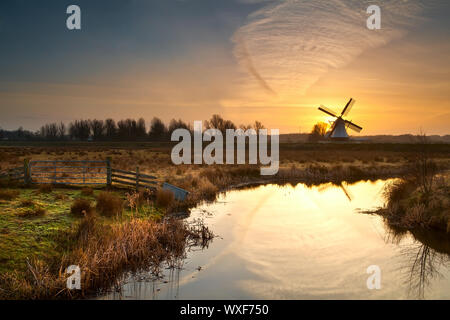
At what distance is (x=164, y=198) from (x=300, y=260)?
8863 millimetres

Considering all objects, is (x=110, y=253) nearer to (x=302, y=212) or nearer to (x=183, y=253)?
(x=183, y=253)

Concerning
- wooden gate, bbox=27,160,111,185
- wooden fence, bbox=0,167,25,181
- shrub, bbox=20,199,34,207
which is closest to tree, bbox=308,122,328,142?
wooden gate, bbox=27,160,111,185

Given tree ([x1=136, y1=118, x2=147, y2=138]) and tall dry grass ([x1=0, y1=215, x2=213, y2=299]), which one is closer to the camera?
tall dry grass ([x1=0, y1=215, x2=213, y2=299])

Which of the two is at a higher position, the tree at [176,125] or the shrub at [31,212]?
the tree at [176,125]

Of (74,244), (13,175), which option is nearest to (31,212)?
(74,244)

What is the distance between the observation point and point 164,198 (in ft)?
57.6

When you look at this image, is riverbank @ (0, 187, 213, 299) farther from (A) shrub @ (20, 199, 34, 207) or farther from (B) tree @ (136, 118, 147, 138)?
(B) tree @ (136, 118, 147, 138)

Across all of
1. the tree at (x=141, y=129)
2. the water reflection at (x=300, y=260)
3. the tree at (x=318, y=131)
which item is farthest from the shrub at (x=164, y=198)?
the tree at (x=141, y=129)

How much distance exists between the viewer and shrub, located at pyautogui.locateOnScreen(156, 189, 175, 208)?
17359 millimetres

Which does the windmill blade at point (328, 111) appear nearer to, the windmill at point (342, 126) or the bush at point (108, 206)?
the windmill at point (342, 126)

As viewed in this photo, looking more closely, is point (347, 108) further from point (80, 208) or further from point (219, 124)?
point (80, 208)

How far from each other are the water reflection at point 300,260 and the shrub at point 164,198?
192 centimetres

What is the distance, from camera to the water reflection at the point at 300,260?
901 cm

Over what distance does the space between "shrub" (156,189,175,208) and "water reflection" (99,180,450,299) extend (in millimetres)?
1916
